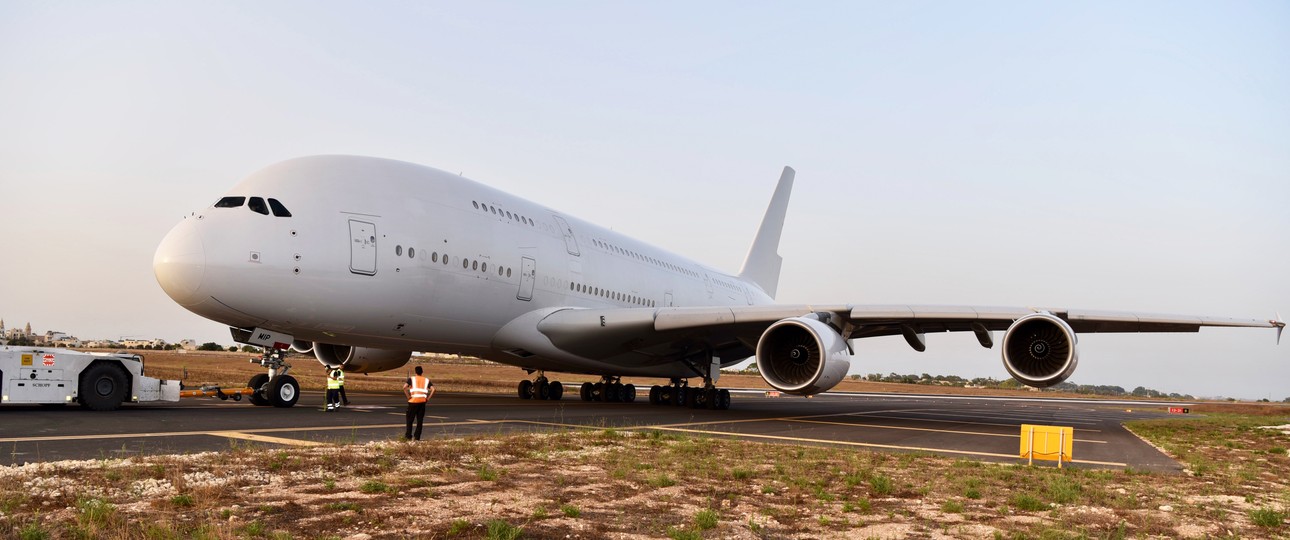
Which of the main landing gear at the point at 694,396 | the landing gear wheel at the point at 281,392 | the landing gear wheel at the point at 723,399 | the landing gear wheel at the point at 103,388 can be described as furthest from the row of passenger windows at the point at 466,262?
the landing gear wheel at the point at 723,399

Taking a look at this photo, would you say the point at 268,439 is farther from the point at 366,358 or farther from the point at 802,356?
the point at 366,358

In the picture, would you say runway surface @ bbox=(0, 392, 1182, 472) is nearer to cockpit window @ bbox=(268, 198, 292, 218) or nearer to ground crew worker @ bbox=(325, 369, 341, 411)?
ground crew worker @ bbox=(325, 369, 341, 411)

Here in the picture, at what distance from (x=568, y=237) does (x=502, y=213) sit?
8.65ft

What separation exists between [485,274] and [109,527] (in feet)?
41.1

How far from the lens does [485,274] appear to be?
17.6m

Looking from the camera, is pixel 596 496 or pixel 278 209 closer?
pixel 596 496

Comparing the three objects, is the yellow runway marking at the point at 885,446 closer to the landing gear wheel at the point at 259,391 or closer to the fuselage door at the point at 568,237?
the fuselage door at the point at 568,237

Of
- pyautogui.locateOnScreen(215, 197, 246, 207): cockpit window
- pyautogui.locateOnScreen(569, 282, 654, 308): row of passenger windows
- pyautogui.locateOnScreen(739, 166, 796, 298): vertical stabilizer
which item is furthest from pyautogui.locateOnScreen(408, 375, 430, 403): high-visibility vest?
pyautogui.locateOnScreen(739, 166, 796, 298): vertical stabilizer

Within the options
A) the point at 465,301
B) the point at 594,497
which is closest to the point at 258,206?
the point at 465,301

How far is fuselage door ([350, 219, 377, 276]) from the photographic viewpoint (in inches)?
587

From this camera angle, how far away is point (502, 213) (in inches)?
736

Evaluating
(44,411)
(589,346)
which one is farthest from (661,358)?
(44,411)

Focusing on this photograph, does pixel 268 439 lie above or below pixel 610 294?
below

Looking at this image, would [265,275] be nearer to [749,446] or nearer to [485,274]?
[485,274]
